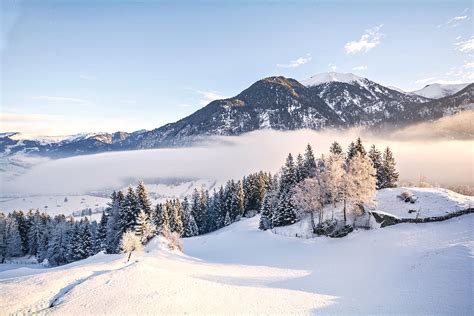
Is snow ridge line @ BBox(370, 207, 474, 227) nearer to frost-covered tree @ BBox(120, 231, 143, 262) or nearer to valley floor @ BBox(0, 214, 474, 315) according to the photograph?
valley floor @ BBox(0, 214, 474, 315)

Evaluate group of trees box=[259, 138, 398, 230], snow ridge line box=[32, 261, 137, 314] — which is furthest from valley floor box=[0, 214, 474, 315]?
group of trees box=[259, 138, 398, 230]

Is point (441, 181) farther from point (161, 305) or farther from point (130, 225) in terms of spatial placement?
point (161, 305)

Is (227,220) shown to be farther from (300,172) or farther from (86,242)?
(86,242)

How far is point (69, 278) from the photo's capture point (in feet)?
102

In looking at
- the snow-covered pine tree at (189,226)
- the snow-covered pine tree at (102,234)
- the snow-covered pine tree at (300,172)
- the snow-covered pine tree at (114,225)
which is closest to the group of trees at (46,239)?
the snow-covered pine tree at (102,234)

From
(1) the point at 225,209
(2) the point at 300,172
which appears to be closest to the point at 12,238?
(1) the point at 225,209

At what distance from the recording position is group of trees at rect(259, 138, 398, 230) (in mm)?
54531

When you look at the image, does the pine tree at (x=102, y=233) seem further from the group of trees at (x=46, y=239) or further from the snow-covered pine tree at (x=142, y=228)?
the snow-covered pine tree at (x=142, y=228)

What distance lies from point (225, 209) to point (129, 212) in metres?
40.0

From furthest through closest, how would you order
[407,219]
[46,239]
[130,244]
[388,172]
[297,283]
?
[46,239] → [388,172] → [407,219] → [130,244] → [297,283]

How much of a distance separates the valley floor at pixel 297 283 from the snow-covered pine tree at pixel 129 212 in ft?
70.2

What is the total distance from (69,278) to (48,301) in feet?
17.8

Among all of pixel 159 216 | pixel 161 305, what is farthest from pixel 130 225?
pixel 161 305

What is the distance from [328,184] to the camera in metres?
57.2
